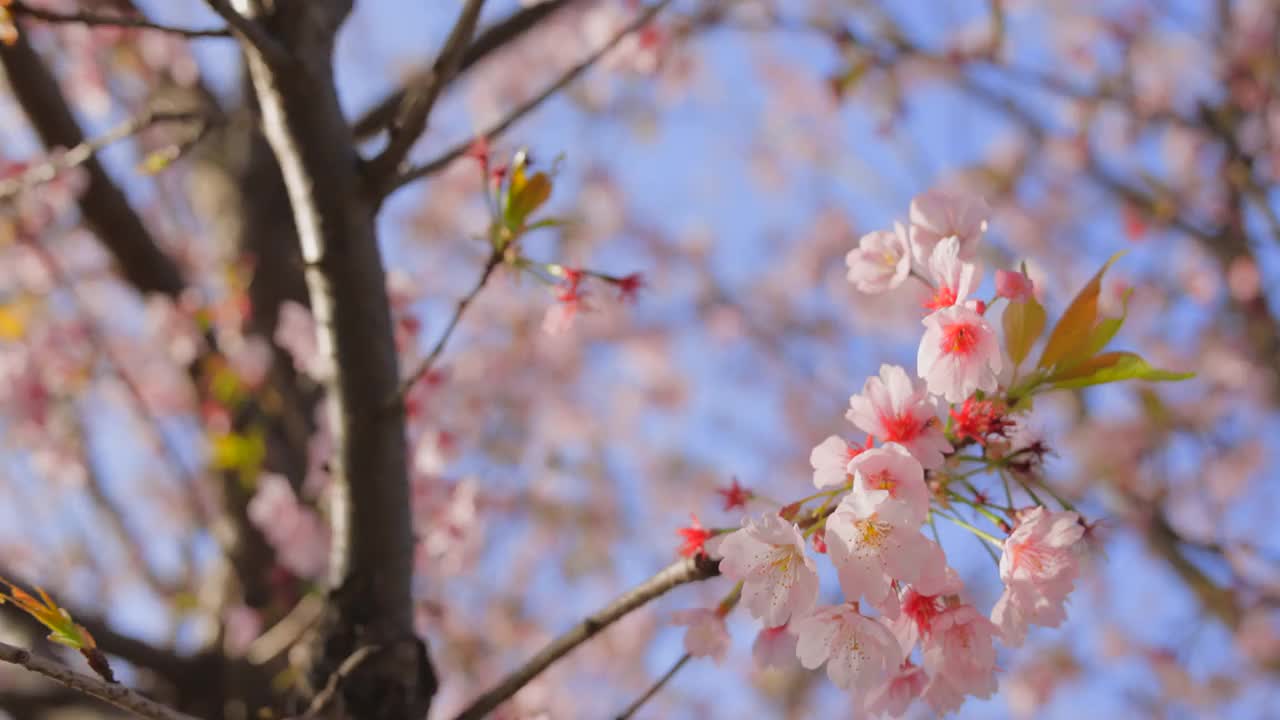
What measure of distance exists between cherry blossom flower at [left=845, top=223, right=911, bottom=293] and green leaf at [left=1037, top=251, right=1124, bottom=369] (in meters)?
0.19

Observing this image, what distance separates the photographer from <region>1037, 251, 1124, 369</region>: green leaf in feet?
3.46

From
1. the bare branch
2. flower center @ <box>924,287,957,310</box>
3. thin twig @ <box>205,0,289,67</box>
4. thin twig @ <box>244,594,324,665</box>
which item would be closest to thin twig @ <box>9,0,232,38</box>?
thin twig @ <box>205,0,289,67</box>

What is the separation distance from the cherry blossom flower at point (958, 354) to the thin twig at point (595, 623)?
0.31m

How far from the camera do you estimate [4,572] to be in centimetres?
173

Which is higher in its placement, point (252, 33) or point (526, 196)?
point (252, 33)

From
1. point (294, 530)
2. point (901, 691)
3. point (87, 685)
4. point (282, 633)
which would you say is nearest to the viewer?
point (87, 685)

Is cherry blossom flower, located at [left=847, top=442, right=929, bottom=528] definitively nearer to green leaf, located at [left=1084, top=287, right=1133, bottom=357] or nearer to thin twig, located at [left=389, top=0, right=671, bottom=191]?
green leaf, located at [left=1084, top=287, right=1133, bottom=357]

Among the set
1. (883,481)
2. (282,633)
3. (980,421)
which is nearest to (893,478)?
(883,481)

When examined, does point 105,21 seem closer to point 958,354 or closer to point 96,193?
point 958,354

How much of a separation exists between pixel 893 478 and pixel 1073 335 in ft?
1.06

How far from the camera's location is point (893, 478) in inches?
35.5

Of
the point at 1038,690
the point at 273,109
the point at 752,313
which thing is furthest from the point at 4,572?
the point at 752,313

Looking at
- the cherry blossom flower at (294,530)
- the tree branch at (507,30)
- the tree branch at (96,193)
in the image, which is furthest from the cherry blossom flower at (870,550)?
the tree branch at (96,193)

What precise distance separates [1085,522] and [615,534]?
5589mm
